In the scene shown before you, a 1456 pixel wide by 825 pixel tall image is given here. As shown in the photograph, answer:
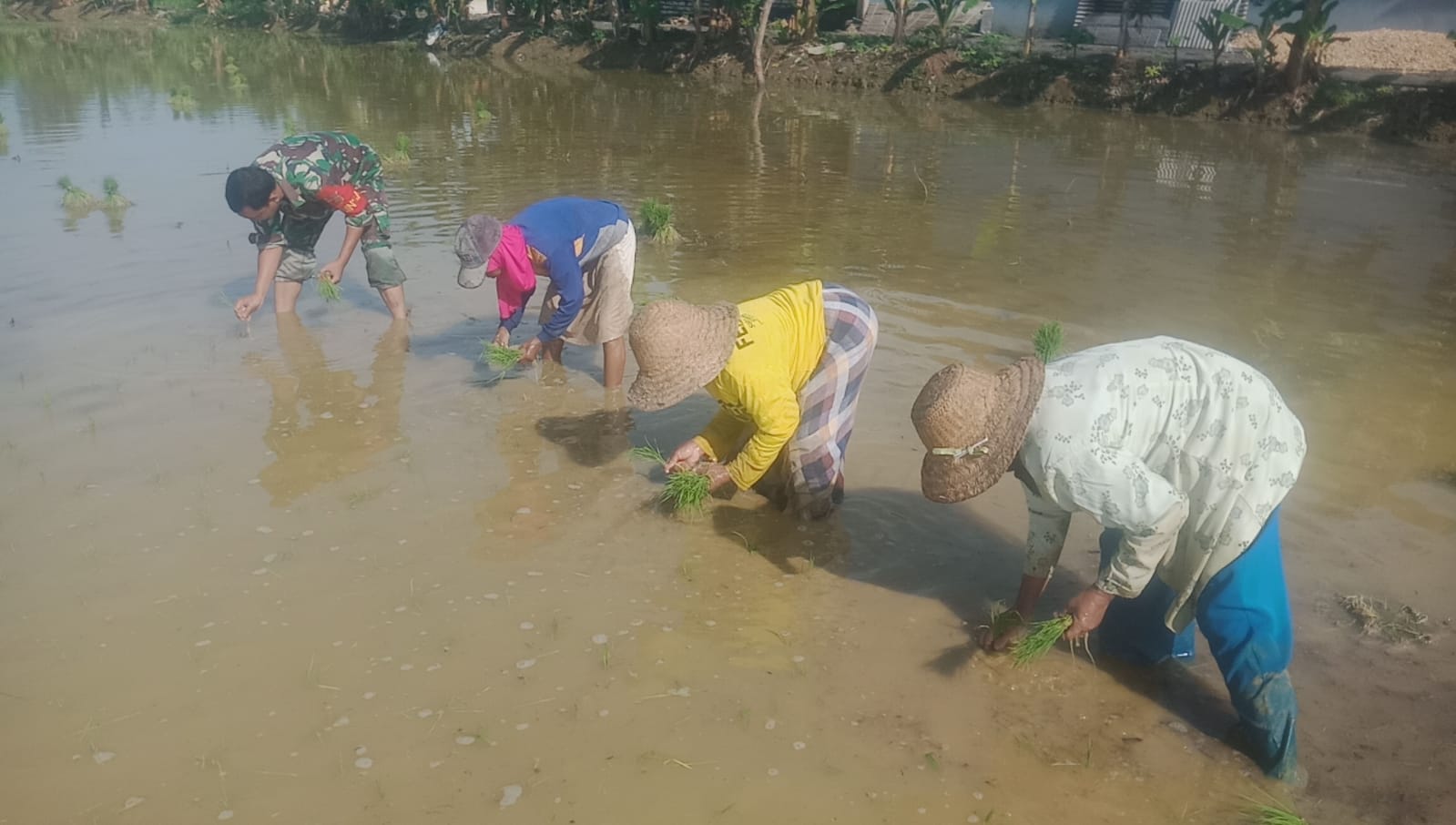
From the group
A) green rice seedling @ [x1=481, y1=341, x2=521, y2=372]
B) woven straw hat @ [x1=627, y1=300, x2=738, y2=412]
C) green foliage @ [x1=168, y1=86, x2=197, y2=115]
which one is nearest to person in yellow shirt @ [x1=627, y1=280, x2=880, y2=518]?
woven straw hat @ [x1=627, y1=300, x2=738, y2=412]

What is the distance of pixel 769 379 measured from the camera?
353 centimetres

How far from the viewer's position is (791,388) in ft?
12.2

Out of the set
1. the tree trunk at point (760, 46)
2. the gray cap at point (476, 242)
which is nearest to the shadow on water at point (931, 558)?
the gray cap at point (476, 242)

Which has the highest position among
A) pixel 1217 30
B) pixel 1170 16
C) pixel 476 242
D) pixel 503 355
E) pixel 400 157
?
pixel 1170 16

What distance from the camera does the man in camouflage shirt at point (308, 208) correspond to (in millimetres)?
5363

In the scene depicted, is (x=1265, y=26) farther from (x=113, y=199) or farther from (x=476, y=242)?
(x=113, y=199)

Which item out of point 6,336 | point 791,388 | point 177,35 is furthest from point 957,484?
point 177,35

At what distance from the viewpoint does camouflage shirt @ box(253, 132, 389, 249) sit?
5.52m

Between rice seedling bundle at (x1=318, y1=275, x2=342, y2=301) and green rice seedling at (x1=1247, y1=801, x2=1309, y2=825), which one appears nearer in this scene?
green rice seedling at (x1=1247, y1=801, x2=1309, y2=825)

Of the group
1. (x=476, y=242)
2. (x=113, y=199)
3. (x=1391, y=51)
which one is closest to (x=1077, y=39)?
(x=1391, y=51)

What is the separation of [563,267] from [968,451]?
8.97 feet

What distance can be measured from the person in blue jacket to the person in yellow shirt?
4.19 feet

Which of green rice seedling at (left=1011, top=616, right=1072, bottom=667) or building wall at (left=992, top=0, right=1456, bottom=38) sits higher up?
building wall at (left=992, top=0, right=1456, bottom=38)

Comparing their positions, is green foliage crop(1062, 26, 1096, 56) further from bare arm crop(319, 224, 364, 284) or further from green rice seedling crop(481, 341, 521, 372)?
green rice seedling crop(481, 341, 521, 372)
